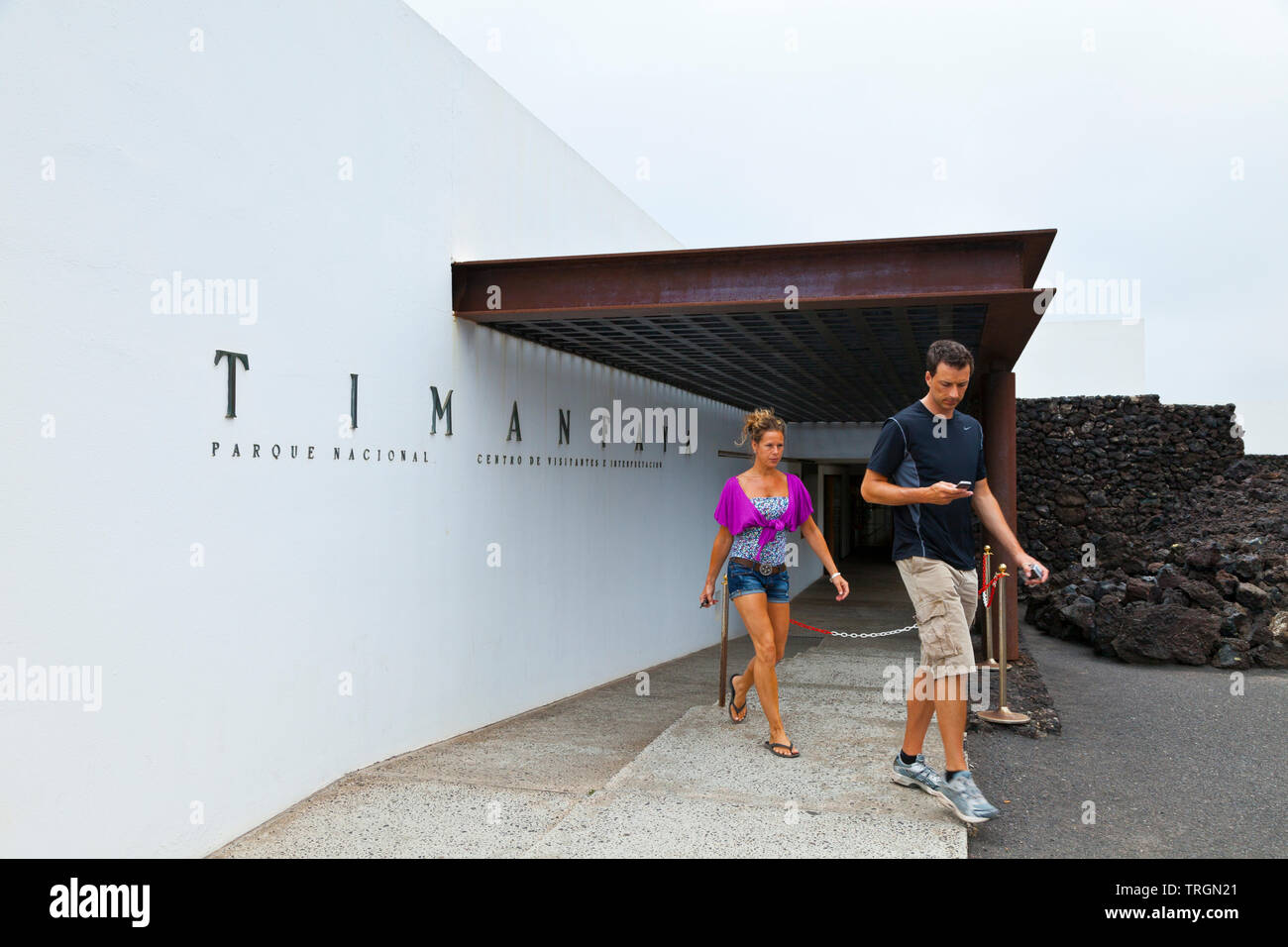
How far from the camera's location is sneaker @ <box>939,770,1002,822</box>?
3816mm

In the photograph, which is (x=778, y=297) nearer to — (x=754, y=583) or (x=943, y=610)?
(x=754, y=583)

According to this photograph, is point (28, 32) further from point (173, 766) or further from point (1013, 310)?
point (1013, 310)

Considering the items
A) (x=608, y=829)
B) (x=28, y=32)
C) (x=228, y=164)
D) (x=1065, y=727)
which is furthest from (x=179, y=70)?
(x=1065, y=727)

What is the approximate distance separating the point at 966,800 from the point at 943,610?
760mm

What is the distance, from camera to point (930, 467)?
3.93 m

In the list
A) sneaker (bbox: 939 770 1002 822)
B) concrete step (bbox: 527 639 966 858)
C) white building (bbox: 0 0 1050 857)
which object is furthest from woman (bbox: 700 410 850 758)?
white building (bbox: 0 0 1050 857)

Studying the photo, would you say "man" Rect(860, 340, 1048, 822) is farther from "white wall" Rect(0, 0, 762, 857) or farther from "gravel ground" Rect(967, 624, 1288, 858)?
"white wall" Rect(0, 0, 762, 857)

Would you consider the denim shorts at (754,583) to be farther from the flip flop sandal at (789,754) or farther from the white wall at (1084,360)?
the white wall at (1084,360)

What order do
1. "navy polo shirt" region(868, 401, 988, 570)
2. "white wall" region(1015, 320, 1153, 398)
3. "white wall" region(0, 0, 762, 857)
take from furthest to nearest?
"white wall" region(1015, 320, 1153, 398) < "navy polo shirt" region(868, 401, 988, 570) < "white wall" region(0, 0, 762, 857)

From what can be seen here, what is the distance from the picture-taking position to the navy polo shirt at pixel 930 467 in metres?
3.93

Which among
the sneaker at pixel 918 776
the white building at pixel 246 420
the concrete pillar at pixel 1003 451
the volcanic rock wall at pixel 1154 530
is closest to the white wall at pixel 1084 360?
the volcanic rock wall at pixel 1154 530

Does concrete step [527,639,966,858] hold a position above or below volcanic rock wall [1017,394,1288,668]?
below

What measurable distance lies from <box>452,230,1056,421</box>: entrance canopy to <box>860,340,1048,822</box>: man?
70.2 inches
